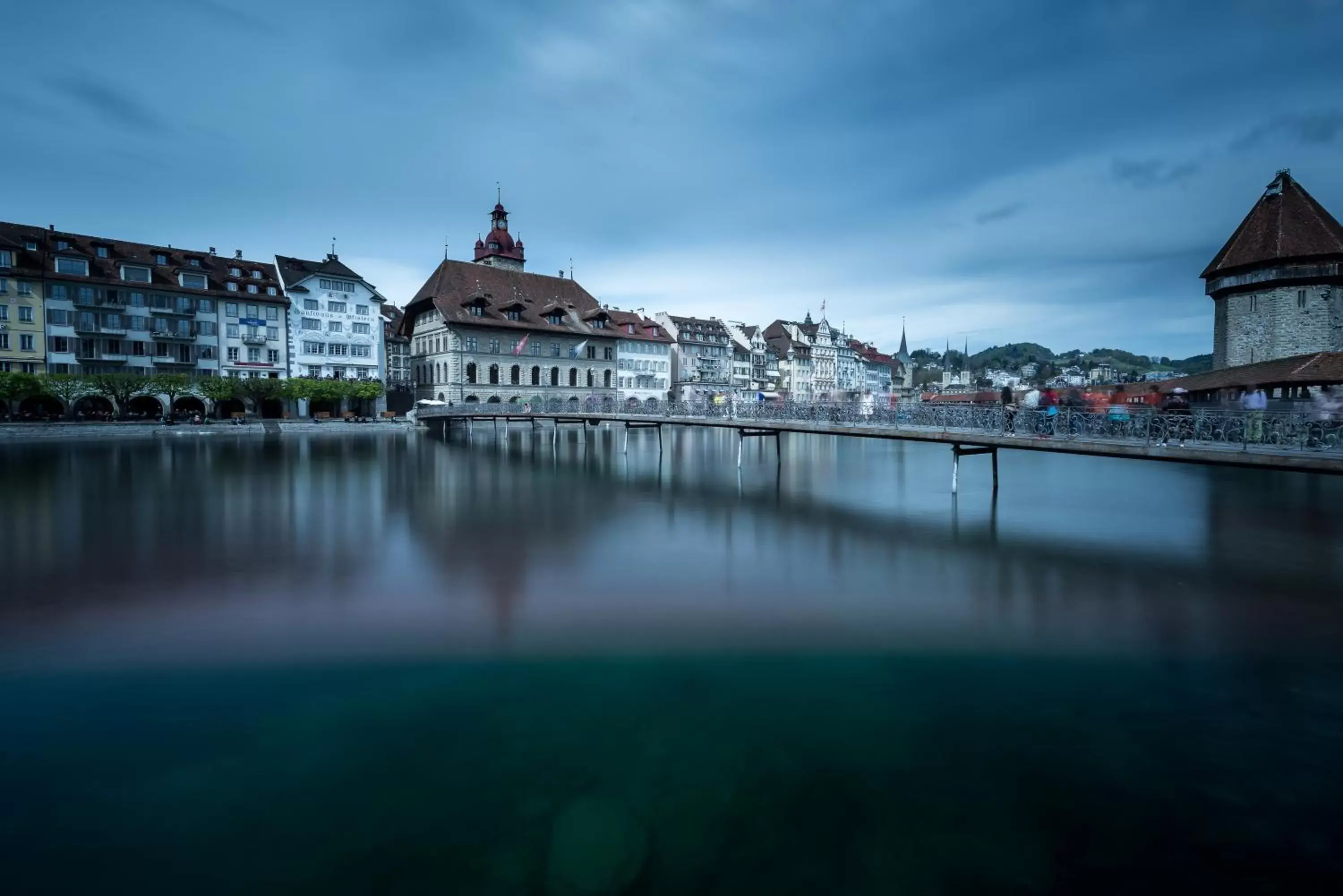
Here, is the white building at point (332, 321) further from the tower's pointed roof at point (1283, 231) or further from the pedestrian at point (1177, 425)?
the tower's pointed roof at point (1283, 231)

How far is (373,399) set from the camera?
66.2 m

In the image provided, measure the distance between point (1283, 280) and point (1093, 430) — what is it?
108 ft

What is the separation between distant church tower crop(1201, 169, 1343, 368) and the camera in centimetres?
3997

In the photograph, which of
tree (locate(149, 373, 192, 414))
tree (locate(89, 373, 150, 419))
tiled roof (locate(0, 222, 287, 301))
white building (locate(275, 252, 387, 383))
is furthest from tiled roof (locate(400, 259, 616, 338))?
tree (locate(89, 373, 150, 419))

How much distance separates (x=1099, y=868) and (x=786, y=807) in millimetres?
2664

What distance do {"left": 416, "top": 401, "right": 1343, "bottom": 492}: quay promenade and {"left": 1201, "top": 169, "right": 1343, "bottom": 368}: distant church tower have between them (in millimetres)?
28525

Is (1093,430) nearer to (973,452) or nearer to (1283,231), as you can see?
(973,452)

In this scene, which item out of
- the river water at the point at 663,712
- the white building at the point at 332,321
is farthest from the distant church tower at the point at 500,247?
the river water at the point at 663,712

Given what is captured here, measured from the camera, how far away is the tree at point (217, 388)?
183ft

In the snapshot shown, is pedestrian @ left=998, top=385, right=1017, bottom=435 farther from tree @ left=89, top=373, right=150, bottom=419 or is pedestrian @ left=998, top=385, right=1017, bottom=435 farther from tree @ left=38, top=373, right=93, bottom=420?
tree @ left=38, top=373, right=93, bottom=420

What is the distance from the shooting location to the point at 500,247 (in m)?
85.8

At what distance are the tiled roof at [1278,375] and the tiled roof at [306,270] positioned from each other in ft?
211

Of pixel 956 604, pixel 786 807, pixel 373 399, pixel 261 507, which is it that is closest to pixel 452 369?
pixel 373 399

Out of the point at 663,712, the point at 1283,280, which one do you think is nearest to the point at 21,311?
the point at 663,712
